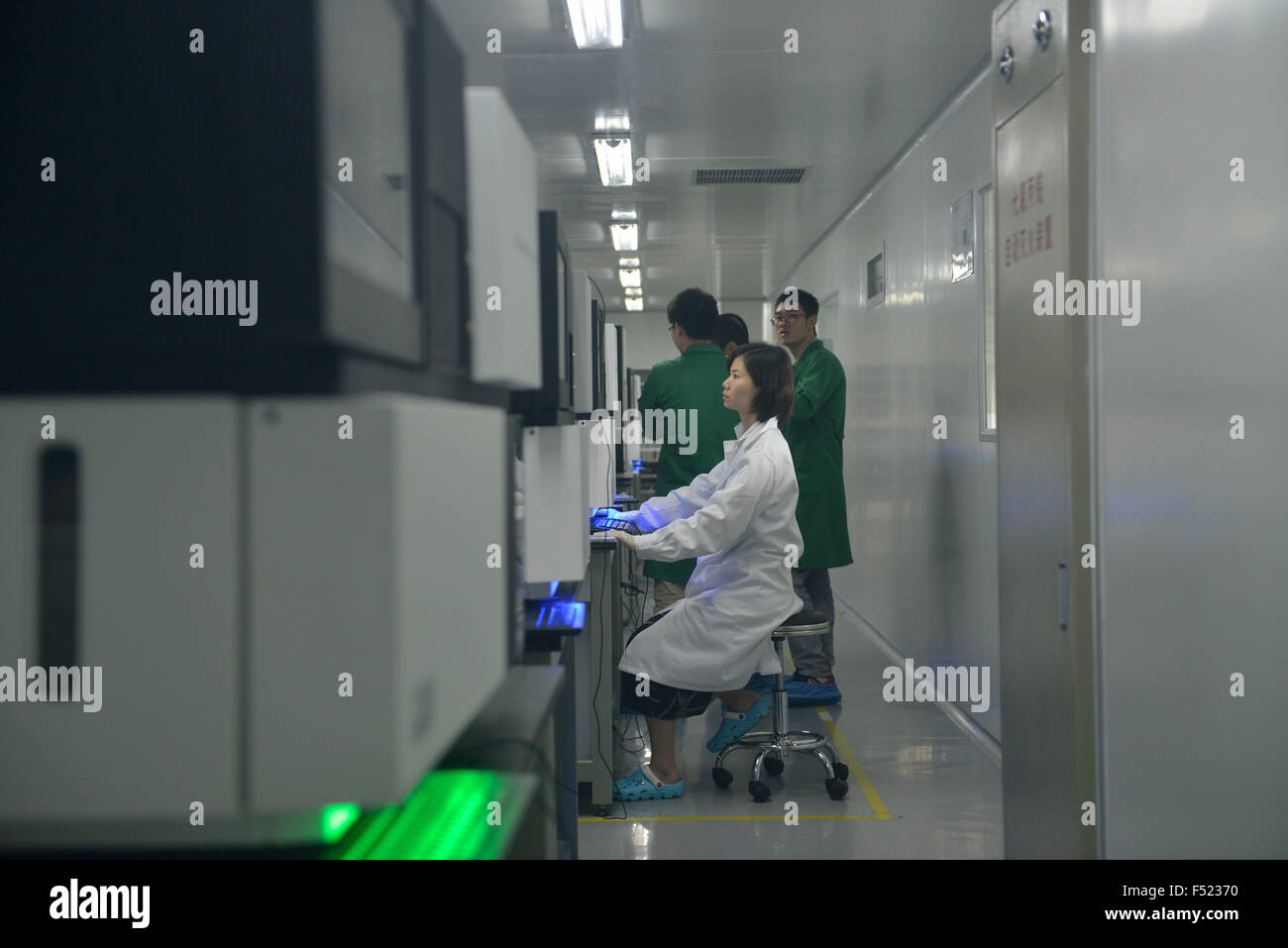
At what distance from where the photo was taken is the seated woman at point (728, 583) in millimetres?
2590

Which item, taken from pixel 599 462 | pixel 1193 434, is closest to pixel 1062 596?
pixel 1193 434

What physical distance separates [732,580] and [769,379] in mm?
560

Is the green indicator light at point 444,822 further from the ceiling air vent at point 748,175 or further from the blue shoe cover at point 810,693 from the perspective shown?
the ceiling air vent at point 748,175

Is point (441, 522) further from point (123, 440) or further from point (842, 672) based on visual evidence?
point (842, 672)

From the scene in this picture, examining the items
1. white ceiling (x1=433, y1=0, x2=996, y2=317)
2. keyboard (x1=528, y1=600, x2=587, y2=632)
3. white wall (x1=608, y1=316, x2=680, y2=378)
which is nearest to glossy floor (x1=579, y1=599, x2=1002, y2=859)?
keyboard (x1=528, y1=600, x2=587, y2=632)

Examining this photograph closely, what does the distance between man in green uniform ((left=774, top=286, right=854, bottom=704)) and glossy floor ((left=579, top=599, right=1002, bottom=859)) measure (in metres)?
0.20

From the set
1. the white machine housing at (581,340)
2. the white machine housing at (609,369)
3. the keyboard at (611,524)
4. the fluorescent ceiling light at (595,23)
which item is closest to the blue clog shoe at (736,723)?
the keyboard at (611,524)

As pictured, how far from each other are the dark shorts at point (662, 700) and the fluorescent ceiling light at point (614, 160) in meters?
2.62

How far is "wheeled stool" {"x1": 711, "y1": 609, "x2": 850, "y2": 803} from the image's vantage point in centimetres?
276

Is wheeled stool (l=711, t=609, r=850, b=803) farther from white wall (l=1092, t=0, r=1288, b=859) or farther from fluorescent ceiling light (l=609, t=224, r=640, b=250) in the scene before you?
fluorescent ceiling light (l=609, t=224, r=640, b=250)

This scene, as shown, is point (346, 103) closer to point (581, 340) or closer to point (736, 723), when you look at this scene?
point (581, 340)

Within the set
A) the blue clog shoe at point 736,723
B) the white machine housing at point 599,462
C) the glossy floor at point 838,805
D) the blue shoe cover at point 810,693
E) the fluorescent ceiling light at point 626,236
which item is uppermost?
the fluorescent ceiling light at point 626,236
